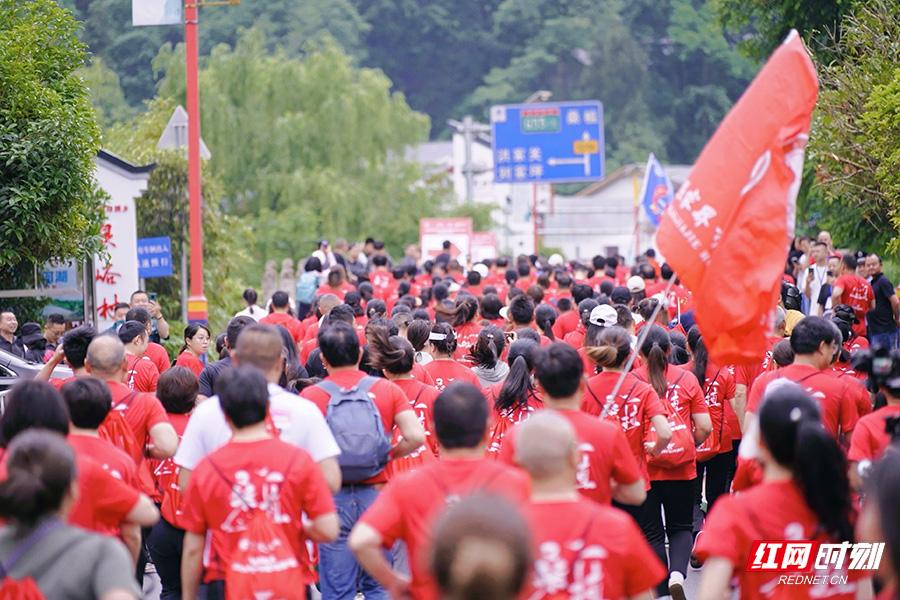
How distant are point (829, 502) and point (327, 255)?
1911 cm

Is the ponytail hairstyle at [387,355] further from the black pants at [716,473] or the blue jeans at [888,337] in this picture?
the blue jeans at [888,337]

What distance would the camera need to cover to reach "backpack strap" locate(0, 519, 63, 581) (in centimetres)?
491

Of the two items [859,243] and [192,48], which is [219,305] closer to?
[192,48]

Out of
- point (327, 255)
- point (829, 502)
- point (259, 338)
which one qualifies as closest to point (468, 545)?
point (829, 502)

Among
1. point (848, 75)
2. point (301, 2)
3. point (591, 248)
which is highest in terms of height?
point (301, 2)

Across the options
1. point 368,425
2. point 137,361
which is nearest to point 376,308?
point 137,361

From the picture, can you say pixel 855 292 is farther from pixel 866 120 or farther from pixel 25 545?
pixel 25 545

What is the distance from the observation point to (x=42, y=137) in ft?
49.6

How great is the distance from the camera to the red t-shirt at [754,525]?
513 cm

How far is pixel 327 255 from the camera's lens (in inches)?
946

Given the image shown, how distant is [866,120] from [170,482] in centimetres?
814

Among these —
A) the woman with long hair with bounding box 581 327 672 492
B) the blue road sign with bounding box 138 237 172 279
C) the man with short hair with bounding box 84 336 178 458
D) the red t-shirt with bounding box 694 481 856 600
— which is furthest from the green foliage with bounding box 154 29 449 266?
the red t-shirt with bounding box 694 481 856 600

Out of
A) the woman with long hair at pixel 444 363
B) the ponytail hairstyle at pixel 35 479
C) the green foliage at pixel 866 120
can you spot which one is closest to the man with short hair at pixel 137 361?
the woman with long hair at pixel 444 363

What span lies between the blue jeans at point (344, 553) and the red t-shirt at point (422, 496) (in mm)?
2119
